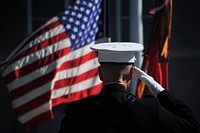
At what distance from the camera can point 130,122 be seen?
277 centimetres

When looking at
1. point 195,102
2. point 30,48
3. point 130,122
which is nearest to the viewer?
point 130,122

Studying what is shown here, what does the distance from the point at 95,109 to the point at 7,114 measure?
5347 mm

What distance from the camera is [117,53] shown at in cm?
293

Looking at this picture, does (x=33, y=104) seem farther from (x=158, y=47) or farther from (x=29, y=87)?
(x=158, y=47)

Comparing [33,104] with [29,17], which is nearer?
[33,104]

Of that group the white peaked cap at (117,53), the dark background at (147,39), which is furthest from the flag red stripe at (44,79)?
the white peaked cap at (117,53)

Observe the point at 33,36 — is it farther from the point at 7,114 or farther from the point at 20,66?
the point at 7,114

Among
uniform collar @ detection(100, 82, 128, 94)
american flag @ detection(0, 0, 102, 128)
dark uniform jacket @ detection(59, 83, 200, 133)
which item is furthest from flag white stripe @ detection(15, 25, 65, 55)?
uniform collar @ detection(100, 82, 128, 94)

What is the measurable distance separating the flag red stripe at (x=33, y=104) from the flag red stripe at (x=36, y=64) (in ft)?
1.01

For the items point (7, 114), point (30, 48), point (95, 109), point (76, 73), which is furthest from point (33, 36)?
point (95, 109)

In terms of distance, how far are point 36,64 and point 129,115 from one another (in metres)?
3.45

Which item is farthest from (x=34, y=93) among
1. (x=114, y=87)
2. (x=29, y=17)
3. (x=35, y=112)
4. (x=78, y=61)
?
(x=114, y=87)

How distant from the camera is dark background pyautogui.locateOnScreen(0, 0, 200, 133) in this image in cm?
803

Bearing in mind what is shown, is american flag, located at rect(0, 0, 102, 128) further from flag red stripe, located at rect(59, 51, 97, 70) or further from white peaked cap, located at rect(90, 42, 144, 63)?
white peaked cap, located at rect(90, 42, 144, 63)
